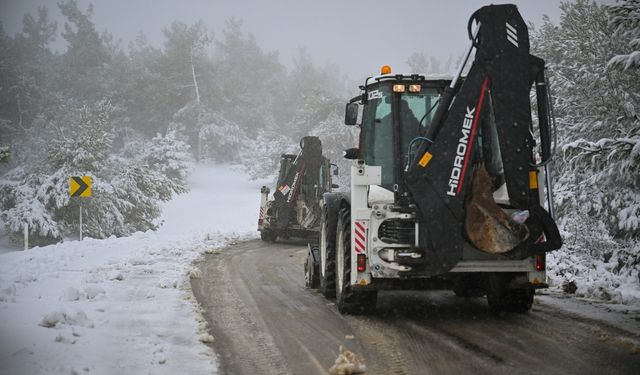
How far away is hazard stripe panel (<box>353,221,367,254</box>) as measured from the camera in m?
6.46

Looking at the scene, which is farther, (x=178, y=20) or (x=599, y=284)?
(x=178, y=20)

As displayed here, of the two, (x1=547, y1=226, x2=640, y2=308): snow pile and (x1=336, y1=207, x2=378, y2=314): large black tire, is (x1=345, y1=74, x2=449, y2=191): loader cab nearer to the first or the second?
(x1=336, y1=207, x2=378, y2=314): large black tire

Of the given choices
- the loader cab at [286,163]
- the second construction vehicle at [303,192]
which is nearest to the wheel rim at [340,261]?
the second construction vehicle at [303,192]

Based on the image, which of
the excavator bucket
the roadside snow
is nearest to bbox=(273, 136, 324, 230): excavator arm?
the roadside snow

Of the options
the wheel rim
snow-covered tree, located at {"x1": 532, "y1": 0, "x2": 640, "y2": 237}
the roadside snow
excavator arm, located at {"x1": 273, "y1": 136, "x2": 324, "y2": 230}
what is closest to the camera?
the roadside snow

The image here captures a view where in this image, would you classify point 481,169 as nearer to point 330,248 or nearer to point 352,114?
point 352,114

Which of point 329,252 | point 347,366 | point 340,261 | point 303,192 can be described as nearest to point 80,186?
point 303,192

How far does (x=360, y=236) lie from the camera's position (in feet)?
21.2

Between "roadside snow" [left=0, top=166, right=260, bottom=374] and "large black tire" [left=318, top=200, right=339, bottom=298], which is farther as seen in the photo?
"large black tire" [left=318, top=200, right=339, bottom=298]

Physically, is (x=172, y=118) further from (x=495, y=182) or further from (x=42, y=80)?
(x=495, y=182)

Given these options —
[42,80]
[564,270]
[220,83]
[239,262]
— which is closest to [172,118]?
[220,83]

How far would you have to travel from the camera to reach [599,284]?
8.27 metres

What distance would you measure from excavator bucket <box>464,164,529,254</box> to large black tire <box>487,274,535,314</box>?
0.99m

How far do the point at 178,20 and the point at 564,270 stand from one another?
54987 millimetres
